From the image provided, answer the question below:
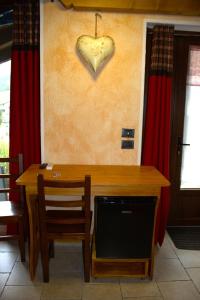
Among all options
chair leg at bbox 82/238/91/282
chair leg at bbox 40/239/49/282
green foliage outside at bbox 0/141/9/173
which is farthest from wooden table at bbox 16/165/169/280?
green foliage outside at bbox 0/141/9/173

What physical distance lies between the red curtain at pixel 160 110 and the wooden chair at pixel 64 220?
100cm

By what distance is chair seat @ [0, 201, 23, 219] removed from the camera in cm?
227

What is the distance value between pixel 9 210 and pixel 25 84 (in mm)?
1223

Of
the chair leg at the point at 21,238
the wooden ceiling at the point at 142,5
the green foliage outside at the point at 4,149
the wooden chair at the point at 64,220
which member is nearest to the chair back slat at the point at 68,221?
the wooden chair at the point at 64,220

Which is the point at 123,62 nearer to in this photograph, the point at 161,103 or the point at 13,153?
the point at 161,103

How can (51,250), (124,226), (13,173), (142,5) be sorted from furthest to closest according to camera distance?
(13,173) → (51,250) → (142,5) → (124,226)

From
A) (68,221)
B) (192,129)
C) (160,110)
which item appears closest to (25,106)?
(68,221)

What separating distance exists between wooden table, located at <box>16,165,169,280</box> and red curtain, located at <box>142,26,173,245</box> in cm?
33

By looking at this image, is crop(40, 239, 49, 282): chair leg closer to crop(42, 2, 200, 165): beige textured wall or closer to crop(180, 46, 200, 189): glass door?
crop(42, 2, 200, 165): beige textured wall

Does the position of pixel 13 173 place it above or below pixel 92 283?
above

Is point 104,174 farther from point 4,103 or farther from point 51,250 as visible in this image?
point 4,103

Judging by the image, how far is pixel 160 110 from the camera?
2.68 metres

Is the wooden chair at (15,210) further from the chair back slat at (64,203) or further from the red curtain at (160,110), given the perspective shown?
the red curtain at (160,110)

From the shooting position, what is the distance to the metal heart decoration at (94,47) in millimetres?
2428
